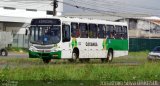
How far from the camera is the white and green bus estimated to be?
33.4 metres

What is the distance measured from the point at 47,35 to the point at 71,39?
6.17 feet

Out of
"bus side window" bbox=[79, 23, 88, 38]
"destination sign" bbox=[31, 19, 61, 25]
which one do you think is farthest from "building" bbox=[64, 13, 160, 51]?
"destination sign" bbox=[31, 19, 61, 25]

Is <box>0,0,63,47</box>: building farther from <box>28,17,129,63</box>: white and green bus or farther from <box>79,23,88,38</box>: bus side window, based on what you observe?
<box>79,23,88,38</box>: bus side window

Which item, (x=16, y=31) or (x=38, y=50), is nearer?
(x=38, y=50)

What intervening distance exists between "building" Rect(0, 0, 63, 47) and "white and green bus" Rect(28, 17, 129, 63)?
39.2m

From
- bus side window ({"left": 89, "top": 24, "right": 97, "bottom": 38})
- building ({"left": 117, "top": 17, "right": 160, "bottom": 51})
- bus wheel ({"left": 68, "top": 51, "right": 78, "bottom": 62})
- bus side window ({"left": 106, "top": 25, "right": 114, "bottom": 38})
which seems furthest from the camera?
building ({"left": 117, "top": 17, "right": 160, "bottom": 51})

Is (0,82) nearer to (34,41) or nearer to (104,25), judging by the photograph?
(34,41)

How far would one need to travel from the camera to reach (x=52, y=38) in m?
33.5

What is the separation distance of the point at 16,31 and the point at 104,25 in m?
51.7

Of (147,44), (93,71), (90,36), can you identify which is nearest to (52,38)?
(90,36)

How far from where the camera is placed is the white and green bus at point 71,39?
33406 millimetres

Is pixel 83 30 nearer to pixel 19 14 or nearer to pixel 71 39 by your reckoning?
pixel 71 39

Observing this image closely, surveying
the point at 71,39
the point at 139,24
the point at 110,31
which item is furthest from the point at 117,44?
the point at 139,24

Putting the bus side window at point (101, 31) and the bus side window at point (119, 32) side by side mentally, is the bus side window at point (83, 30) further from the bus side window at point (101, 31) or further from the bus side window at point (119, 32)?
the bus side window at point (119, 32)
